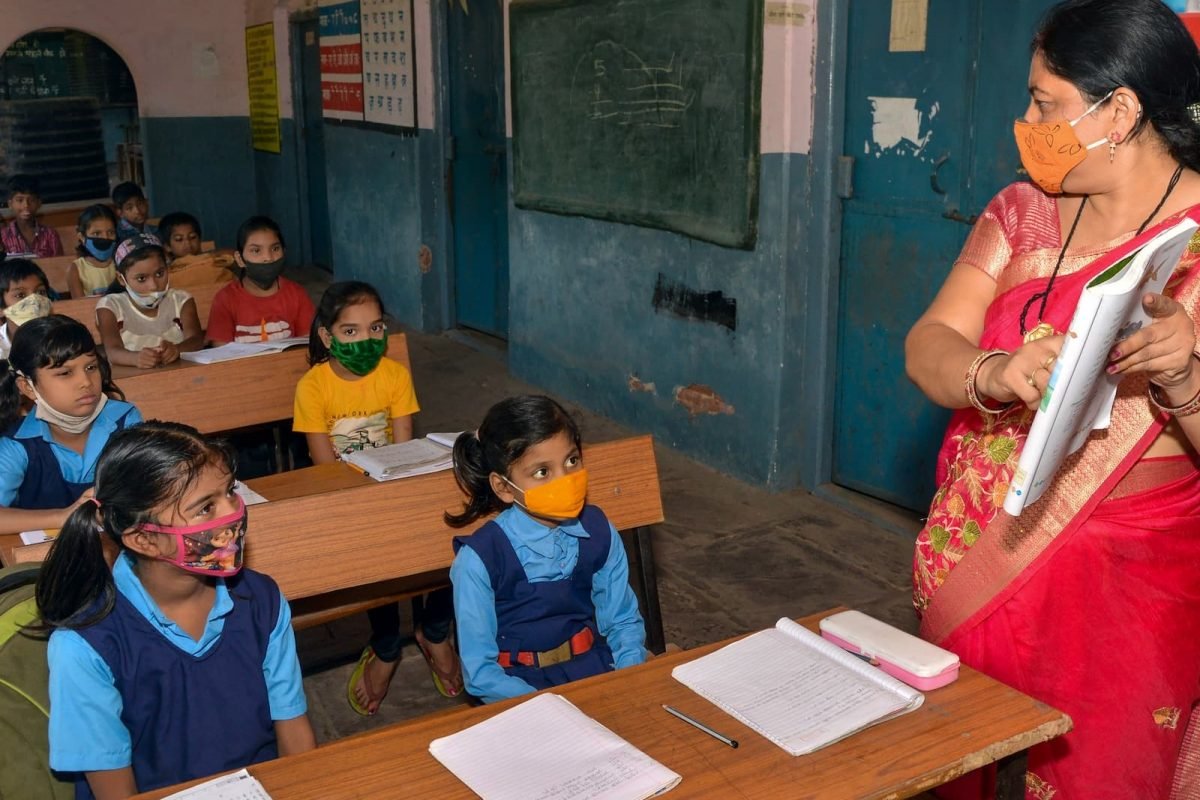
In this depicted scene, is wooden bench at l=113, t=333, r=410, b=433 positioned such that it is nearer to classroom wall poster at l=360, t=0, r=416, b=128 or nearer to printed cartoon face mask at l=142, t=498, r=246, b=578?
printed cartoon face mask at l=142, t=498, r=246, b=578

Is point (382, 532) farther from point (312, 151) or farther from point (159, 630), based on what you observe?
point (312, 151)

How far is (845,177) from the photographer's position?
4672 mm

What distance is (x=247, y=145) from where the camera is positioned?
11852mm

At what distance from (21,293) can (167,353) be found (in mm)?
685

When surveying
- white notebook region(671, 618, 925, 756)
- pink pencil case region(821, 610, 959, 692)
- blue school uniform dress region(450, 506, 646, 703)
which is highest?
pink pencil case region(821, 610, 959, 692)

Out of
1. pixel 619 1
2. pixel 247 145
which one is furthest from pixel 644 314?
pixel 247 145

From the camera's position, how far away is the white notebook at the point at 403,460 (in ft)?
10.3

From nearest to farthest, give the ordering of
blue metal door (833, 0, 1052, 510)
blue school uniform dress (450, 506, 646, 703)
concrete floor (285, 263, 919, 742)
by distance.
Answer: blue school uniform dress (450, 506, 646, 703), concrete floor (285, 263, 919, 742), blue metal door (833, 0, 1052, 510)

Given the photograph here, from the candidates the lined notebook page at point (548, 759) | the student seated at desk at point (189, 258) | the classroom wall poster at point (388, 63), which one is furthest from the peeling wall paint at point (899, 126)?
the classroom wall poster at point (388, 63)

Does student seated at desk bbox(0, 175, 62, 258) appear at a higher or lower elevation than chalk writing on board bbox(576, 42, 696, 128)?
lower

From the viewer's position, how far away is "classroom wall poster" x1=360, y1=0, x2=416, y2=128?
7996mm

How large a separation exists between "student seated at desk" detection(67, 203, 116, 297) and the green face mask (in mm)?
2866

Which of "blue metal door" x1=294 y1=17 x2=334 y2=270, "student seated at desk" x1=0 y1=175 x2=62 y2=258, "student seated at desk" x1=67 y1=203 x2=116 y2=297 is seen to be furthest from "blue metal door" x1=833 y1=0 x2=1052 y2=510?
"blue metal door" x1=294 y1=17 x2=334 y2=270

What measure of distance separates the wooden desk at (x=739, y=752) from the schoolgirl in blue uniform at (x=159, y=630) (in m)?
0.46
